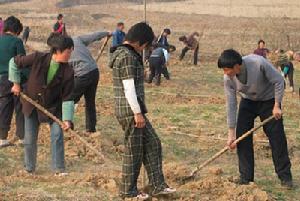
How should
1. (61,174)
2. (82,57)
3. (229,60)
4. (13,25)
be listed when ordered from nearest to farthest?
(229,60)
(61,174)
(13,25)
(82,57)

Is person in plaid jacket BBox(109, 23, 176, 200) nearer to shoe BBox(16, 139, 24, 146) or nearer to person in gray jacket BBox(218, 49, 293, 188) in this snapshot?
person in gray jacket BBox(218, 49, 293, 188)

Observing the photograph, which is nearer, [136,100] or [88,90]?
[136,100]

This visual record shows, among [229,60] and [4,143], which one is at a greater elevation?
[229,60]

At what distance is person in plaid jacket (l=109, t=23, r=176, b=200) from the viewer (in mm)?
5594

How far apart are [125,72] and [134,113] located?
35cm

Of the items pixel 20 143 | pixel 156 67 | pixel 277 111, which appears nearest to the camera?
pixel 277 111

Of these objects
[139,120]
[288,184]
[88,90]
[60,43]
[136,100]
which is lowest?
[288,184]

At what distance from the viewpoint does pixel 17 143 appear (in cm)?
847

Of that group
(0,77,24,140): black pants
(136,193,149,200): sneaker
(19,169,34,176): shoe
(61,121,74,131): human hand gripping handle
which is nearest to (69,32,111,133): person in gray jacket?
(0,77,24,140): black pants

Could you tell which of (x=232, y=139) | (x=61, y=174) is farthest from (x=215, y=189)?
(x=61, y=174)

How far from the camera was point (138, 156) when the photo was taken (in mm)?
5836

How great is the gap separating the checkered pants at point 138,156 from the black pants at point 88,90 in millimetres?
3191

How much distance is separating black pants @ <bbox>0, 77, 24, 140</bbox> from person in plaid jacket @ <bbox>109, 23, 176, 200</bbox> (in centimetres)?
275

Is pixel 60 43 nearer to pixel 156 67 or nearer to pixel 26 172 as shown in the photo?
pixel 26 172
